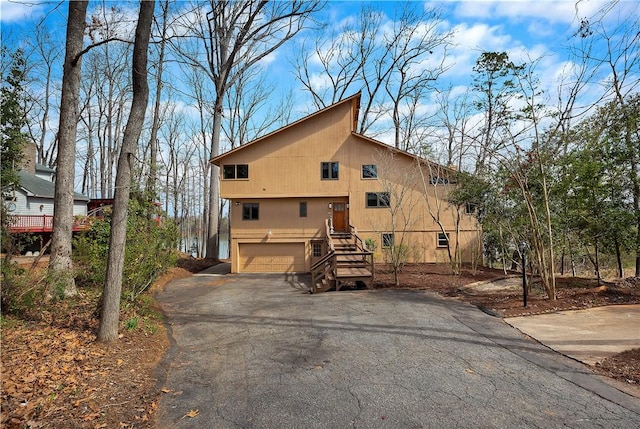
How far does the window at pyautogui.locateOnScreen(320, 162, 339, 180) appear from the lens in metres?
18.2

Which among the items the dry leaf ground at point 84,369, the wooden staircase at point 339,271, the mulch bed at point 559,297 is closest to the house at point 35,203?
the wooden staircase at point 339,271

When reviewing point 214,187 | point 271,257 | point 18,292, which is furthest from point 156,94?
point 18,292

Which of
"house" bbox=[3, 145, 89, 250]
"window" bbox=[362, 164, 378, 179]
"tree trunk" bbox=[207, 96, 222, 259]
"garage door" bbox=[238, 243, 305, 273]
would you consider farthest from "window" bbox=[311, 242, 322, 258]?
"house" bbox=[3, 145, 89, 250]

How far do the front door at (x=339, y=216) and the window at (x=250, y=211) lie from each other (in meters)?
4.08

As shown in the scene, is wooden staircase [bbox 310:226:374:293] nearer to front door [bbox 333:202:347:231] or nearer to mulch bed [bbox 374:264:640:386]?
mulch bed [bbox 374:264:640:386]

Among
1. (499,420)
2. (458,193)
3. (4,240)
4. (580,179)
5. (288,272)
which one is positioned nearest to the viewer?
(499,420)

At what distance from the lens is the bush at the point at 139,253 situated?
734 cm

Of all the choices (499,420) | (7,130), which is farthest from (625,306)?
(7,130)

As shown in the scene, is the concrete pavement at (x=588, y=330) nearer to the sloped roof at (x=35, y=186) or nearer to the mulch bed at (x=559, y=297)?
the mulch bed at (x=559, y=297)

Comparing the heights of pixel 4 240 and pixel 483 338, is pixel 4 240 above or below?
above

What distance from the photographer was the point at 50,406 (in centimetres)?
346

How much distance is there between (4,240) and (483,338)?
8.13m

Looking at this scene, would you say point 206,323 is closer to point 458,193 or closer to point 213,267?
point 458,193

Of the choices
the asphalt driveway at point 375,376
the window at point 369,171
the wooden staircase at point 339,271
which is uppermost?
the window at point 369,171
